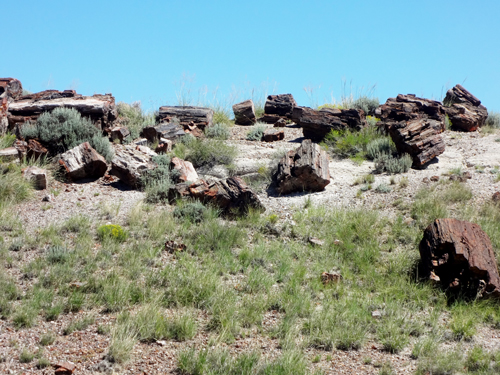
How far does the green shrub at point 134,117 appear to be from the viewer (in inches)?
632

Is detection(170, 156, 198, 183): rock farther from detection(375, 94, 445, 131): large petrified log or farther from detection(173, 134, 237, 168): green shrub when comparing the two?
detection(375, 94, 445, 131): large petrified log

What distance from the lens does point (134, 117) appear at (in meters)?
17.2

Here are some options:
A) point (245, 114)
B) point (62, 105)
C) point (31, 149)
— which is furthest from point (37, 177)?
point (245, 114)

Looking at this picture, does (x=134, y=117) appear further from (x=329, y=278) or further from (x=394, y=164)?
(x=329, y=278)

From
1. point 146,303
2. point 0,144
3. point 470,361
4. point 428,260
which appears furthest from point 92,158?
point 470,361

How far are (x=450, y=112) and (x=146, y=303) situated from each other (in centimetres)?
1321

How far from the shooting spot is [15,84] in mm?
15289

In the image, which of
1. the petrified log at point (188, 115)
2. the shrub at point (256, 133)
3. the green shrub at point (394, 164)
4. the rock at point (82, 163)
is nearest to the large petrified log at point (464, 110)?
the green shrub at point (394, 164)

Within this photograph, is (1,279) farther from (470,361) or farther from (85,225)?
(470,361)

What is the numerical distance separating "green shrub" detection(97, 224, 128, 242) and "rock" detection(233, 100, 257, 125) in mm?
9744

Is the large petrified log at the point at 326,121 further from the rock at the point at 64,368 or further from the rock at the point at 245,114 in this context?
the rock at the point at 64,368

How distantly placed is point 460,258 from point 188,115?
420 inches

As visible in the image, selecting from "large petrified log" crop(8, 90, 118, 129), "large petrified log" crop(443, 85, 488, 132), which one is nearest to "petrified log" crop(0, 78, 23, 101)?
"large petrified log" crop(8, 90, 118, 129)

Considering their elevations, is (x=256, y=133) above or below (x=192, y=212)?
above
